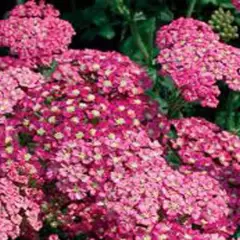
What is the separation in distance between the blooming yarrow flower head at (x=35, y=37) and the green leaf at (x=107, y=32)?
0.66m

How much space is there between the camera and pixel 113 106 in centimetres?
380

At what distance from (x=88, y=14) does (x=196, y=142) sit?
5.09ft

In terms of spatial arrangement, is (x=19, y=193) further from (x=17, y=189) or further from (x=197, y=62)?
(x=197, y=62)

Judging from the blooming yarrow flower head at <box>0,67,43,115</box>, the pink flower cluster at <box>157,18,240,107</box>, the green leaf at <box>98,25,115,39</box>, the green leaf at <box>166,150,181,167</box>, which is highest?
the pink flower cluster at <box>157,18,240,107</box>

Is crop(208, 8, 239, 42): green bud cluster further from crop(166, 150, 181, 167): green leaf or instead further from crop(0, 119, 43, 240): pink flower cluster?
crop(0, 119, 43, 240): pink flower cluster

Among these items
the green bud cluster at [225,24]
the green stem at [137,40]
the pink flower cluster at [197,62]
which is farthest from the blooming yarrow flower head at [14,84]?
the green bud cluster at [225,24]

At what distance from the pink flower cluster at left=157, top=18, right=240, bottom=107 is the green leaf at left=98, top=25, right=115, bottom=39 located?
0.92 m

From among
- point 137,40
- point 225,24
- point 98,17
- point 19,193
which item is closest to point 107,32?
point 98,17

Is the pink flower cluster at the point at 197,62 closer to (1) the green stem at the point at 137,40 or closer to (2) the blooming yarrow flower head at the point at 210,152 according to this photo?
(2) the blooming yarrow flower head at the point at 210,152

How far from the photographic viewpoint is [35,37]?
4336mm

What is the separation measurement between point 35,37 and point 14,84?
0.51 meters

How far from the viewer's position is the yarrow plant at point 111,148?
11.2 feet

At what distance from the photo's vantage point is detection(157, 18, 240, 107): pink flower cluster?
392 cm

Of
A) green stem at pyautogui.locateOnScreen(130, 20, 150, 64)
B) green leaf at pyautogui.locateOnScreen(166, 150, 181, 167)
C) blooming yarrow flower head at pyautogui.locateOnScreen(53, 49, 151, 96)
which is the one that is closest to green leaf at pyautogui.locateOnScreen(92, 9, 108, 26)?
green stem at pyautogui.locateOnScreen(130, 20, 150, 64)
